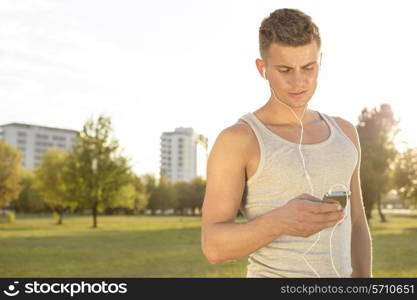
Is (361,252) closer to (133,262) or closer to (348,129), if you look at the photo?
(348,129)

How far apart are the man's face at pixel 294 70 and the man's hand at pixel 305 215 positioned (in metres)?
0.60

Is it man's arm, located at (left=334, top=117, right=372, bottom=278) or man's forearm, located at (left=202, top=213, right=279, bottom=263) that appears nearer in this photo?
man's forearm, located at (left=202, top=213, right=279, bottom=263)

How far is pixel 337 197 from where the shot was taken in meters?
2.64

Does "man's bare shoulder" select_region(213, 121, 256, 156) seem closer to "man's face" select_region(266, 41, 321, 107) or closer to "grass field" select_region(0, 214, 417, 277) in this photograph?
"man's face" select_region(266, 41, 321, 107)

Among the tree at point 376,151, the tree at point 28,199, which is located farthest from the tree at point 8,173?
the tree at point 376,151

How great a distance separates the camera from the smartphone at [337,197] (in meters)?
2.61

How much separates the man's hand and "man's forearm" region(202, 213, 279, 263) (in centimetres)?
5

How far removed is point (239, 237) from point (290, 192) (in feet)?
1.14

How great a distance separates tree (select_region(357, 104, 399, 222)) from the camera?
A: 6232 centimetres

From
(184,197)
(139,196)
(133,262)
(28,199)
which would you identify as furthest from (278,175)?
(184,197)

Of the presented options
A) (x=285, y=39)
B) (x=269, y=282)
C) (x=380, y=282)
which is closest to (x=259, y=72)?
(x=285, y=39)

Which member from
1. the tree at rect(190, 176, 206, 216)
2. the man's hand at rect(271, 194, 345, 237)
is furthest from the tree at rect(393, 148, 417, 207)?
the man's hand at rect(271, 194, 345, 237)

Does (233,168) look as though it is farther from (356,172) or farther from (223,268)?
(223,268)

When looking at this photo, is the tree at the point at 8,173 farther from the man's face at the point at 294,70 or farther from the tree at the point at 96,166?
the man's face at the point at 294,70
